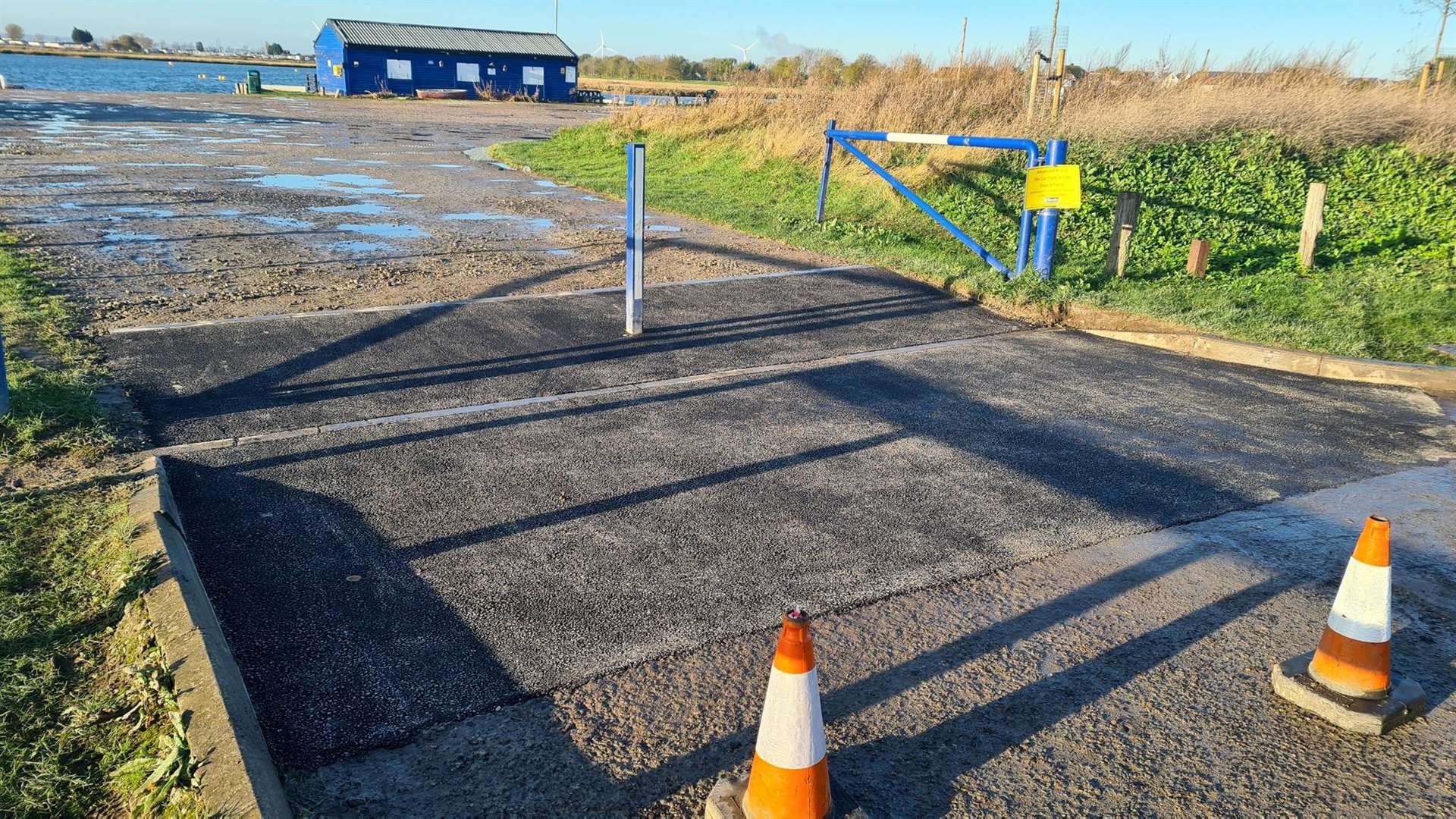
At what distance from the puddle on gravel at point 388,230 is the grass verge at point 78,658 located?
6.82 metres

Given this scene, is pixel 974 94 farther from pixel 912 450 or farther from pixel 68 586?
pixel 68 586

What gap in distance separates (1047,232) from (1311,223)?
3.36 metres

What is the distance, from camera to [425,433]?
5527mm

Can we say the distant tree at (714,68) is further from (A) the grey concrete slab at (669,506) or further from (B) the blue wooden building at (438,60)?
(A) the grey concrete slab at (669,506)

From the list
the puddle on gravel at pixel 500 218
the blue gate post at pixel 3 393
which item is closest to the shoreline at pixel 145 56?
the puddle on gravel at pixel 500 218

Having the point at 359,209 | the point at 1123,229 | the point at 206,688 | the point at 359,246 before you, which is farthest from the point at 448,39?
the point at 206,688

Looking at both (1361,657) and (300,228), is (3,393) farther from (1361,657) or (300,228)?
(300,228)

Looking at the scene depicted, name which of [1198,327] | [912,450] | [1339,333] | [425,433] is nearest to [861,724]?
[912,450]

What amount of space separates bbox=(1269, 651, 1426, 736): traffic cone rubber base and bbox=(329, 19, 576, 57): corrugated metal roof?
57.2 metres

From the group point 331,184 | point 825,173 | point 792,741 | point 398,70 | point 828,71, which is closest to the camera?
point 792,741

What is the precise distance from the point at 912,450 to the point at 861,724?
2.70 meters

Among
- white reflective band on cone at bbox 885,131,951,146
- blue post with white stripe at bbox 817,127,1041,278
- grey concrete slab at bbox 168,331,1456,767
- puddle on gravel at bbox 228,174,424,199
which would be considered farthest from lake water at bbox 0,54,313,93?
grey concrete slab at bbox 168,331,1456,767

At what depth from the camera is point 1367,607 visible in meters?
3.26

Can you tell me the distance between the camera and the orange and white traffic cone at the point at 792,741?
99.8 inches
